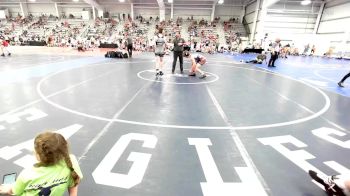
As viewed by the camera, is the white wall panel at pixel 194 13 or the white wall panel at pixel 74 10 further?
the white wall panel at pixel 74 10

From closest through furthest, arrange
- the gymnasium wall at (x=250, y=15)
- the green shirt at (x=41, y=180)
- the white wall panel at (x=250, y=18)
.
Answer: the green shirt at (x=41, y=180), the gymnasium wall at (x=250, y=15), the white wall panel at (x=250, y=18)

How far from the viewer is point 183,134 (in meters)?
4.41

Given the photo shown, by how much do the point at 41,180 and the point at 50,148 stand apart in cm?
32

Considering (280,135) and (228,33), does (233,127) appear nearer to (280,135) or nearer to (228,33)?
(280,135)

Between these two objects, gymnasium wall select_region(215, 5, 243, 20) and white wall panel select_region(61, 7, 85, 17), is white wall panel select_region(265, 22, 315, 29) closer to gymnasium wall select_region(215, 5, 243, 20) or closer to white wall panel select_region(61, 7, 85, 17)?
gymnasium wall select_region(215, 5, 243, 20)

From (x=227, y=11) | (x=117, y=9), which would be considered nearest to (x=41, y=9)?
(x=117, y=9)

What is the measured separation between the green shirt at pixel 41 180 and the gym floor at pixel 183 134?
965 millimetres

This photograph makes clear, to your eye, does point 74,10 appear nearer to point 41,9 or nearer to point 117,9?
point 41,9

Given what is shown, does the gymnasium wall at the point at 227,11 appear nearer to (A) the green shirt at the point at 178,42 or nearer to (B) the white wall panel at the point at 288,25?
(B) the white wall panel at the point at 288,25

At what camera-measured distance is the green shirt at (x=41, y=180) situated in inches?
71.8

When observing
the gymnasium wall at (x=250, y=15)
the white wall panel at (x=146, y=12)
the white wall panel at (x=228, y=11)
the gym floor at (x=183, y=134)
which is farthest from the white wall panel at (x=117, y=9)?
the gym floor at (x=183, y=134)

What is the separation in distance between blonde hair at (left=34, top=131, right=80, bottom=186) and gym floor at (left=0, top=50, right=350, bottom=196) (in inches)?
45.4

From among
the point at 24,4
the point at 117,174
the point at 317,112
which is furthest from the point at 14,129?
the point at 24,4

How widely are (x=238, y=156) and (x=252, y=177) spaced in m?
0.55
